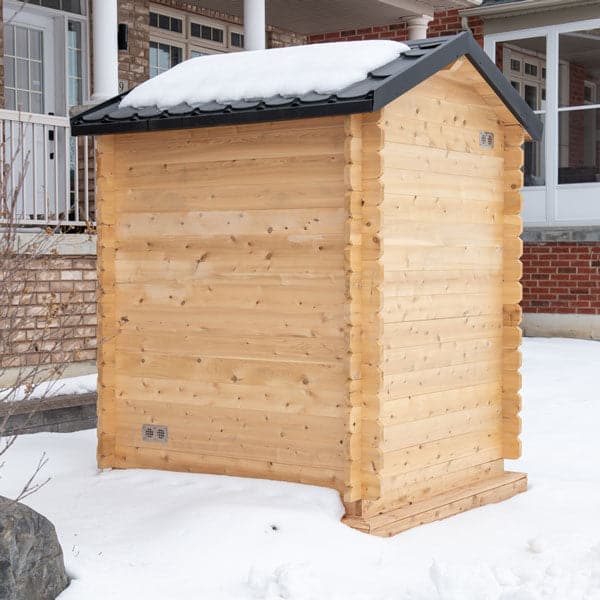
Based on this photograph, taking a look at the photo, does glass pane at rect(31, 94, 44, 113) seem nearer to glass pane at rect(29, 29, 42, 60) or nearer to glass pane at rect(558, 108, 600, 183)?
glass pane at rect(29, 29, 42, 60)

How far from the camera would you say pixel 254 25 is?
12852 mm

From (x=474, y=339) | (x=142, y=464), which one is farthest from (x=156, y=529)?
(x=474, y=339)

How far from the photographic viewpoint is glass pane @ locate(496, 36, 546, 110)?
16969mm

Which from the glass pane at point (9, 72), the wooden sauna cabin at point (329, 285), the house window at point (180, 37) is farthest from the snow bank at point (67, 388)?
the house window at point (180, 37)

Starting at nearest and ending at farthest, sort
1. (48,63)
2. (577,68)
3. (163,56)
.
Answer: (48,63), (163,56), (577,68)

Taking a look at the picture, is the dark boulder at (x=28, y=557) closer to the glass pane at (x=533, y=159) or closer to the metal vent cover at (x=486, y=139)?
the metal vent cover at (x=486, y=139)

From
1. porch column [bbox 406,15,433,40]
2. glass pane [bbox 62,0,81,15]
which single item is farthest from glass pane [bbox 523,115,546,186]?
glass pane [bbox 62,0,81,15]

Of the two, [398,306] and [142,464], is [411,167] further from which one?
[142,464]

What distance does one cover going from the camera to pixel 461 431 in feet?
23.4

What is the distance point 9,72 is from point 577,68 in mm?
9838

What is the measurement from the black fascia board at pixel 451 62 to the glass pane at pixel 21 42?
7.29 metres

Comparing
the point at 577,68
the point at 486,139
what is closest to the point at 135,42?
the point at 486,139

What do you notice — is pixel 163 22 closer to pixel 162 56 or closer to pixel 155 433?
pixel 162 56

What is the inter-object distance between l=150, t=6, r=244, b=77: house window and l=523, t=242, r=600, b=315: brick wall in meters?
5.17
